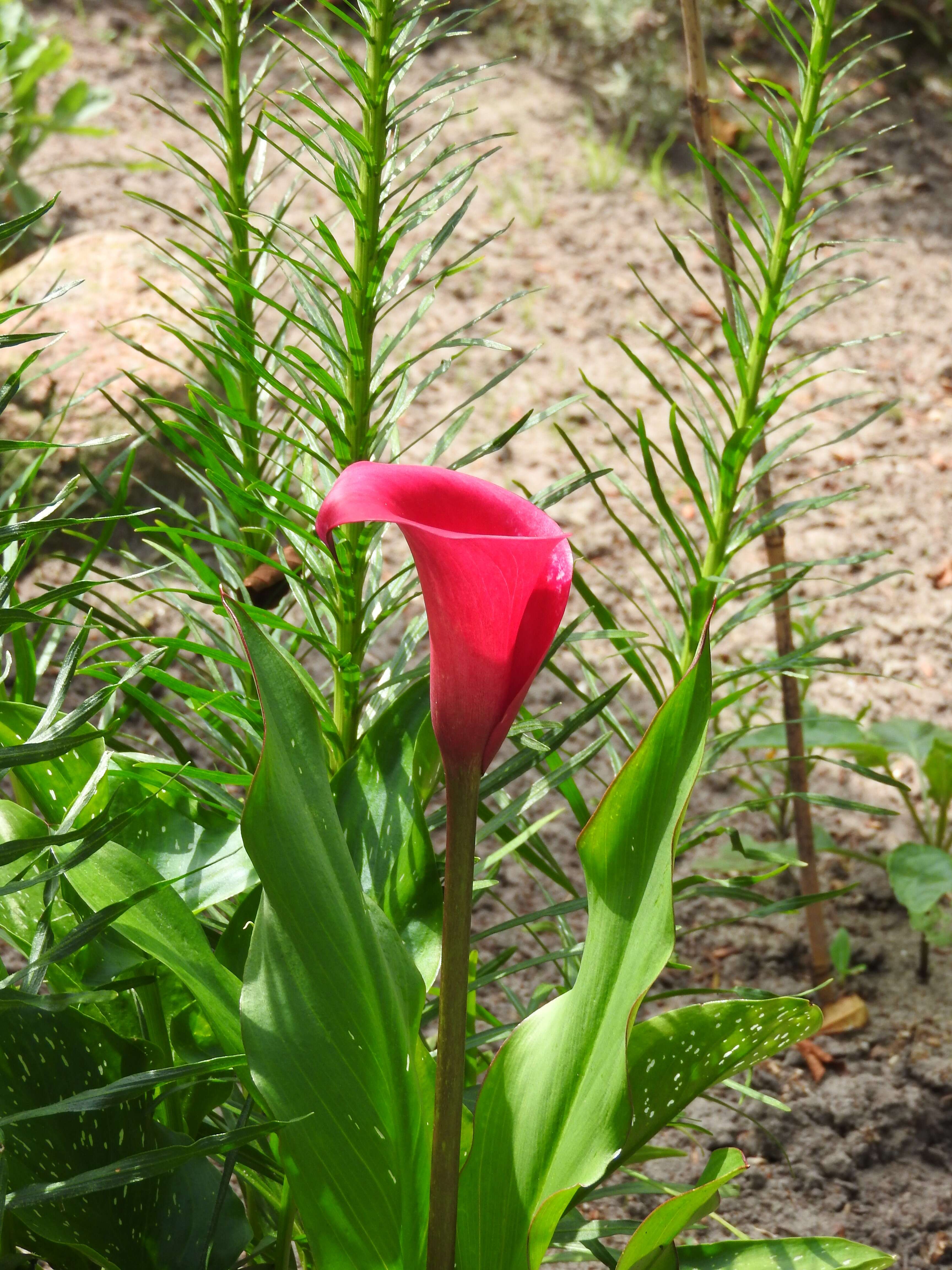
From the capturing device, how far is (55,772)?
895 mm

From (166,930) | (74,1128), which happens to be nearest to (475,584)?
(166,930)

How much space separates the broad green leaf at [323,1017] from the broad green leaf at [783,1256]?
7.3 inches

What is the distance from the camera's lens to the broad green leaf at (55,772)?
887 millimetres

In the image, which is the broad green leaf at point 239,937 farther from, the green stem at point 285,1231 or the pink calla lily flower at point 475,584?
the pink calla lily flower at point 475,584

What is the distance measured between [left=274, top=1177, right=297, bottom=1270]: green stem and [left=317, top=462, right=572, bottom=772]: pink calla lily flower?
1.17 feet

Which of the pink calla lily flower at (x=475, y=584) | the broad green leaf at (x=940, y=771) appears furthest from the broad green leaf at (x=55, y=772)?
the broad green leaf at (x=940, y=771)

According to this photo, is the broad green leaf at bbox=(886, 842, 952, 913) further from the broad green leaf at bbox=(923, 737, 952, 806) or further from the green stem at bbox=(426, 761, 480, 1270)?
the green stem at bbox=(426, 761, 480, 1270)

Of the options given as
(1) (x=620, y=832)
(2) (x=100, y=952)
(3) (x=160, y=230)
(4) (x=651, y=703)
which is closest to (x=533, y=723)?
(1) (x=620, y=832)

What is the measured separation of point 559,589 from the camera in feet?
2.03

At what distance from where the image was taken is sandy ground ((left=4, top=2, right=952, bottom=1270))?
136 centimetres

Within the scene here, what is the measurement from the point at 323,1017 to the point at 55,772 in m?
0.32

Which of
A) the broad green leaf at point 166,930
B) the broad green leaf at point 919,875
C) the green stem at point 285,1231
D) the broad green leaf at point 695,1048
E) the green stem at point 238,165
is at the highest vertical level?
the green stem at point 238,165

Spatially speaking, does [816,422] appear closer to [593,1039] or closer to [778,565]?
[778,565]

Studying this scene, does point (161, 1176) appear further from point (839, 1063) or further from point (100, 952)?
point (839, 1063)
